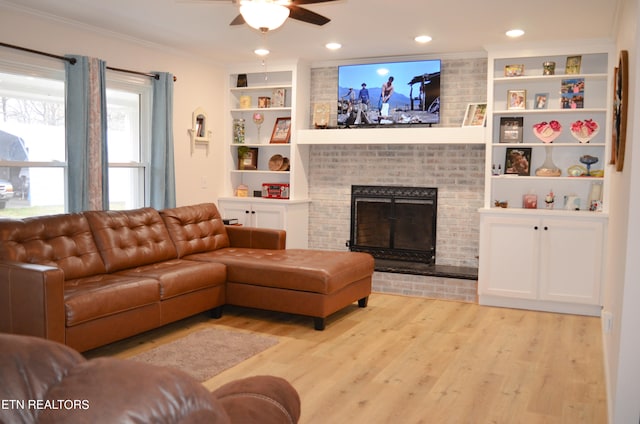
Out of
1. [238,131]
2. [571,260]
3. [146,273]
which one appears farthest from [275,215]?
[571,260]

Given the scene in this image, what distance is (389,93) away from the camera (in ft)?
19.9

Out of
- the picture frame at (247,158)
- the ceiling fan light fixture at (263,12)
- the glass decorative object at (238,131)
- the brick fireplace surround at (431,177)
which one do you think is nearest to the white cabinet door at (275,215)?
the brick fireplace surround at (431,177)

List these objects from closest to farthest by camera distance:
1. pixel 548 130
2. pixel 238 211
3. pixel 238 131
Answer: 1. pixel 548 130
2. pixel 238 211
3. pixel 238 131

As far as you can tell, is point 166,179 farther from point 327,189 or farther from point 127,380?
point 127,380

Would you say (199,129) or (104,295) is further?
(199,129)

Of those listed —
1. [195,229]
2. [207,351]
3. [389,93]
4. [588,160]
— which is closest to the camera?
[207,351]

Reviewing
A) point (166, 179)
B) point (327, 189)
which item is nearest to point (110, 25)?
point (166, 179)

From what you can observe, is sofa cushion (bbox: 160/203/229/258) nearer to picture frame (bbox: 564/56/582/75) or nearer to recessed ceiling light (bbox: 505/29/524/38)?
recessed ceiling light (bbox: 505/29/524/38)

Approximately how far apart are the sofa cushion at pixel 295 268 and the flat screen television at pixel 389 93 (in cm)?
181

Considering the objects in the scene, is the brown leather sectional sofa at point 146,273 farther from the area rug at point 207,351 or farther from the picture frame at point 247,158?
the picture frame at point 247,158

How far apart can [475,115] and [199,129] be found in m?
2.97

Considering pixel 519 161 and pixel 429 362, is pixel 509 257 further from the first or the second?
pixel 429 362

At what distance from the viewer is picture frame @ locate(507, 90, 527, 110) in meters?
5.42

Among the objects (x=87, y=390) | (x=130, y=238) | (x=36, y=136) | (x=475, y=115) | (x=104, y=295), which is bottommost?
(x=104, y=295)
